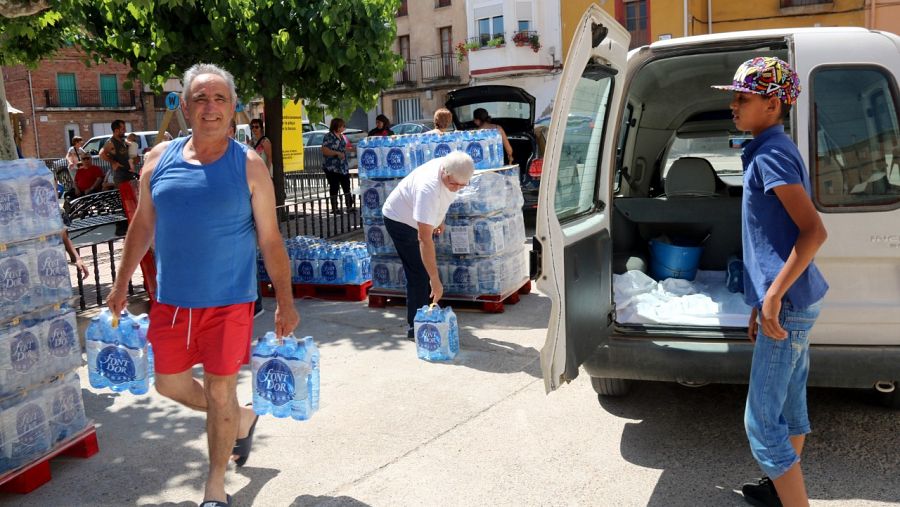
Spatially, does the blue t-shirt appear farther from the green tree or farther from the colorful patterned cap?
the green tree

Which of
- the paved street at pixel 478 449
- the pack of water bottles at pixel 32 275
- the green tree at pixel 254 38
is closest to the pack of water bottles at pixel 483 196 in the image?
the paved street at pixel 478 449

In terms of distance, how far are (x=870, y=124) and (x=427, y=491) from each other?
2820 millimetres

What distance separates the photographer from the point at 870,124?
3.92m

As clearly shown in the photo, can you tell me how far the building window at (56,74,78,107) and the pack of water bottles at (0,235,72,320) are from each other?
43.9 metres

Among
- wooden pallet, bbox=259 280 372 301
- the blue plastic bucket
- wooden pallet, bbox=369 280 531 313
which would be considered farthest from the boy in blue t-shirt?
wooden pallet, bbox=259 280 372 301

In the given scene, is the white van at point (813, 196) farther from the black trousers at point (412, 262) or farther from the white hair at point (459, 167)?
the black trousers at point (412, 262)

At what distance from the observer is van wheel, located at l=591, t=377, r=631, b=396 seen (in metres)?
A: 4.86

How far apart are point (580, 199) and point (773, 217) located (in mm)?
1405

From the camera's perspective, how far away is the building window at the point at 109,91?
1764 inches

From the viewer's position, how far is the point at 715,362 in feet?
13.2

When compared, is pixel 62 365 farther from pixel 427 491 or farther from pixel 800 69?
pixel 800 69

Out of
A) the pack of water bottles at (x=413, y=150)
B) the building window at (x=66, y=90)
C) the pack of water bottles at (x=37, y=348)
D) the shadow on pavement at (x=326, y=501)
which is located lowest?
the shadow on pavement at (x=326, y=501)

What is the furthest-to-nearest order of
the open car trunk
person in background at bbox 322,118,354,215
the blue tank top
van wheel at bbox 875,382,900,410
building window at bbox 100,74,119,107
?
1. building window at bbox 100,74,119,107
2. person in background at bbox 322,118,354,215
3. the open car trunk
4. van wheel at bbox 875,382,900,410
5. the blue tank top

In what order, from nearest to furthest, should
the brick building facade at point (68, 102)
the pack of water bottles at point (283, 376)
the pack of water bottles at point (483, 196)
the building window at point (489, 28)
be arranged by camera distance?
the pack of water bottles at point (283, 376) → the pack of water bottles at point (483, 196) → the building window at point (489, 28) → the brick building facade at point (68, 102)
